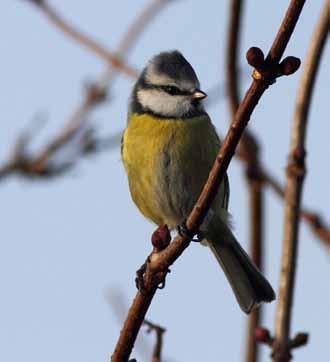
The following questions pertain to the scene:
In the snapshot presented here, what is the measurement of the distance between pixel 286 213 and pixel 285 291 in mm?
265

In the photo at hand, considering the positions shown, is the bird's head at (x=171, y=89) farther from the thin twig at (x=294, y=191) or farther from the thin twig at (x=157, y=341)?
the thin twig at (x=157, y=341)

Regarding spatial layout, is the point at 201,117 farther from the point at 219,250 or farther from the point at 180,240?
the point at 180,240

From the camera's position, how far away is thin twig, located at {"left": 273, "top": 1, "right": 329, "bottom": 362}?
242 centimetres

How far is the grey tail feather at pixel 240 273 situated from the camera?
382cm

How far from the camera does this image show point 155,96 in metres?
4.29

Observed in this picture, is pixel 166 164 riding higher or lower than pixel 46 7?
lower

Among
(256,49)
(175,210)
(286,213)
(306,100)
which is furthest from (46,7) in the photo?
(256,49)

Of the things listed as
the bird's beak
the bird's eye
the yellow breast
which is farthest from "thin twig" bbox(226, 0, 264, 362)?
the bird's eye

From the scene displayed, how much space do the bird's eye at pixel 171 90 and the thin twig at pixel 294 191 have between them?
1.49 metres

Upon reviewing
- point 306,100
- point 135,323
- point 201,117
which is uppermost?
point 201,117

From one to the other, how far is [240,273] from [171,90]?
1066 mm

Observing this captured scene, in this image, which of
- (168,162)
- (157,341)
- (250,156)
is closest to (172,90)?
(168,162)

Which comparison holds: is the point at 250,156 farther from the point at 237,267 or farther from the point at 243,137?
the point at 237,267

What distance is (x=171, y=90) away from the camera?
4.23 meters
